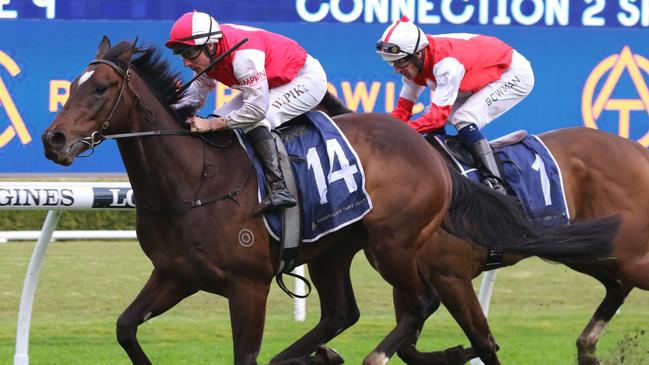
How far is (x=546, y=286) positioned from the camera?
9.52 metres

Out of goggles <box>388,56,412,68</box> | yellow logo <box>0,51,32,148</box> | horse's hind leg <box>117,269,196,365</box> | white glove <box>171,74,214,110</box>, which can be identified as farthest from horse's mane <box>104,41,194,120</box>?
yellow logo <box>0,51,32,148</box>

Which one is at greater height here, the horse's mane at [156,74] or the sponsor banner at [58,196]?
the horse's mane at [156,74]

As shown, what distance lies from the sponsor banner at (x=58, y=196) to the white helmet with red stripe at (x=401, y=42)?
1.32 m

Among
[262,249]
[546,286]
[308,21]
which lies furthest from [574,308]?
[262,249]

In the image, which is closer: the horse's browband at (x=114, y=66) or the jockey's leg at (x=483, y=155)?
the horse's browband at (x=114, y=66)

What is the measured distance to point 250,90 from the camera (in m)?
4.84

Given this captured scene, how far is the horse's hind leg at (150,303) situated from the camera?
4.92 metres

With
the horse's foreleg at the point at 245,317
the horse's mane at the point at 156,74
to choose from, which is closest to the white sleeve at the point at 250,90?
the horse's mane at the point at 156,74

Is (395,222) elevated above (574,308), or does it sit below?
above

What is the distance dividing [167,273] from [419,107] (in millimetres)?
3357

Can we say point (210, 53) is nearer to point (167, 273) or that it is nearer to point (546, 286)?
point (167, 273)

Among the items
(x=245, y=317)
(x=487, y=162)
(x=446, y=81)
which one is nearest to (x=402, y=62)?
(x=446, y=81)

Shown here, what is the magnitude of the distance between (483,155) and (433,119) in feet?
0.99

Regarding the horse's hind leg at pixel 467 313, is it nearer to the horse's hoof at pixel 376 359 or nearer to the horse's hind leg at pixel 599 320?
the horse's hoof at pixel 376 359
